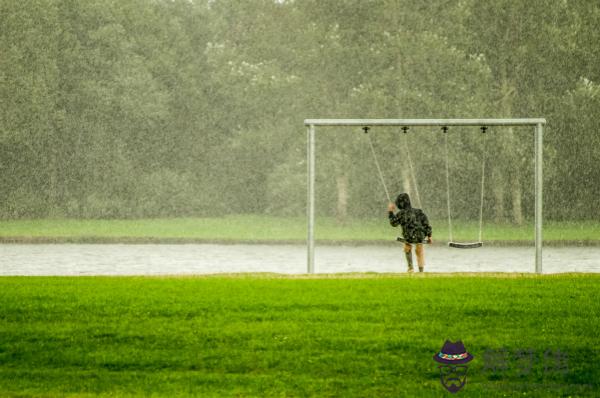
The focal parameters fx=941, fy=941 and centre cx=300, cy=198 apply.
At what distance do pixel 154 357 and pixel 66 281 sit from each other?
615cm

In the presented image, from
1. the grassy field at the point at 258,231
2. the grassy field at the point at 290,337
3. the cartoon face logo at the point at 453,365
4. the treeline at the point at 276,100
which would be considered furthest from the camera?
the treeline at the point at 276,100

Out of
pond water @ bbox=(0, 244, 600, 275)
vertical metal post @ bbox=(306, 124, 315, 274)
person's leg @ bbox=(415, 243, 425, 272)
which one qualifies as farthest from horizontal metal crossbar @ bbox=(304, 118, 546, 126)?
pond water @ bbox=(0, 244, 600, 275)

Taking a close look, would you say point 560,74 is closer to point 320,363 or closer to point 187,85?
point 187,85

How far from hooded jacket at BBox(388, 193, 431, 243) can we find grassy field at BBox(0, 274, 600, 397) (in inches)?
97.1

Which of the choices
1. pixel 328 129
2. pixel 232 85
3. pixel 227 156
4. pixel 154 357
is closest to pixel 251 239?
pixel 328 129

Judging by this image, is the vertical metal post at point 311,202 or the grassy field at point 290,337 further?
the vertical metal post at point 311,202

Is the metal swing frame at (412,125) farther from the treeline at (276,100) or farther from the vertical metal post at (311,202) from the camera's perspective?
the treeline at (276,100)

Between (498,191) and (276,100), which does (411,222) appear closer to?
(498,191)

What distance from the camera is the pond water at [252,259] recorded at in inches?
771

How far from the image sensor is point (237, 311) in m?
11.2

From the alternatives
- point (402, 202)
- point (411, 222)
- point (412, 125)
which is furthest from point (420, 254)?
point (412, 125)

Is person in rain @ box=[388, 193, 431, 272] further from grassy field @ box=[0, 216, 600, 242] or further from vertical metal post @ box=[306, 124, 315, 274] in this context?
grassy field @ box=[0, 216, 600, 242]

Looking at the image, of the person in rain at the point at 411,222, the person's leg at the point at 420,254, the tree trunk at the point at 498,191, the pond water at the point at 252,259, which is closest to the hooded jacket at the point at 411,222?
the person in rain at the point at 411,222

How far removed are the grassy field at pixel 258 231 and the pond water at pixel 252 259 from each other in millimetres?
1627
